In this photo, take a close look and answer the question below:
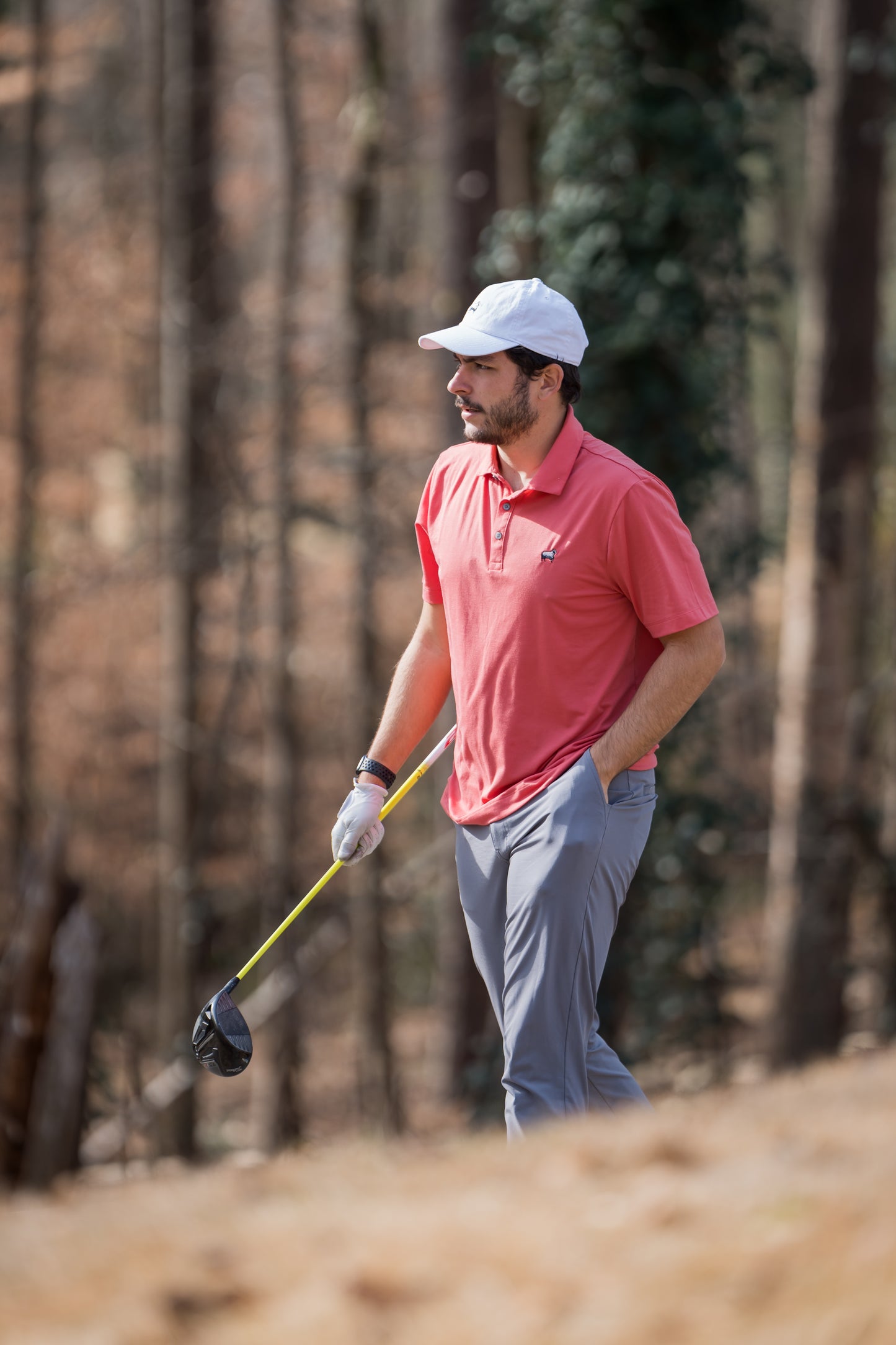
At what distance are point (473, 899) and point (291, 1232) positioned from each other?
1253 millimetres

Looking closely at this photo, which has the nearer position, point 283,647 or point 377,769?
point 377,769

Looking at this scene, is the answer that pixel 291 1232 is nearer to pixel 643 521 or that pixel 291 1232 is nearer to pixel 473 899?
pixel 473 899

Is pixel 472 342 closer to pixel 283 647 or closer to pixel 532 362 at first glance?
pixel 532 362

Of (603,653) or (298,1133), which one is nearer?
(603,653)

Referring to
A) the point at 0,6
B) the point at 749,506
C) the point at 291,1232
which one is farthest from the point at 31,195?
the point at 291,1232

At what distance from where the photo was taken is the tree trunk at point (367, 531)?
12.8 metres

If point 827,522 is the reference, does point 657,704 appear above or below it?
below

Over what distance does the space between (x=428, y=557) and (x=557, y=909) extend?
115 cm

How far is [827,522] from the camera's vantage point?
36.6ft

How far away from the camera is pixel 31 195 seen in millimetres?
16578

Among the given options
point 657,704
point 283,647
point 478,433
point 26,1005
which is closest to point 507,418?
point 478,433

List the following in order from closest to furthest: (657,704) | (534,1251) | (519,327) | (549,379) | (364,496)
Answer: (534,1251) < (657,704) < (519,327) < (549,379) < (364,496)

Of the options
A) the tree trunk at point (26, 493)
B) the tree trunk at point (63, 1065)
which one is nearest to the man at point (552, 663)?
the tree trunk at point (63, 1065)

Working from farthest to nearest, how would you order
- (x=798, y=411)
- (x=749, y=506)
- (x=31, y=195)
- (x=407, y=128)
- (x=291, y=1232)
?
1. (x=749, y=506)
2. (x=31, y=195)
3. (x=407, y=128)
4. (x=798, y=411)
5. (x=291, y=1232)
